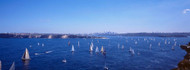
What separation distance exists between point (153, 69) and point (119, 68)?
31.3ft

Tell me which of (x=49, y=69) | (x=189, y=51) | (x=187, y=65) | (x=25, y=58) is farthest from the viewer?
(x=25, y=58)

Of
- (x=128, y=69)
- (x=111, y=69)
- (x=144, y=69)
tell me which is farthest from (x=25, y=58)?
(x=144, y=69)

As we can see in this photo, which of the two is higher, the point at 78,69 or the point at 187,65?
the point at 187,65

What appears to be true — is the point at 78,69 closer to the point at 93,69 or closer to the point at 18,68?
the point at 93,69

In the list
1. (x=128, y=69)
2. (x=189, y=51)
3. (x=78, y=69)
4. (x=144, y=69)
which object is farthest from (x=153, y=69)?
(x=189, y=51)

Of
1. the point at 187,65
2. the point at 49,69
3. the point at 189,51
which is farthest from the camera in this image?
the point at 49,69

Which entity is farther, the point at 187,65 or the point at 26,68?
the point at 26,68

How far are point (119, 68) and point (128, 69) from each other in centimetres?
258

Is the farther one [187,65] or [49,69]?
[49,69]

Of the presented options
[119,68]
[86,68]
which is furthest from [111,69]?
[86,68]

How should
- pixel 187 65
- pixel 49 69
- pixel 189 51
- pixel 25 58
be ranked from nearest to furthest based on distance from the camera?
pixel 187 65 < pixel 189 51 < pixel 49 69 < pixel 25 58

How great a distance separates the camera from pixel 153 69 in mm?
43750

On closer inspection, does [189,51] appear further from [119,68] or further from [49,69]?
[49,69]

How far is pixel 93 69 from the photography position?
43781 mm
